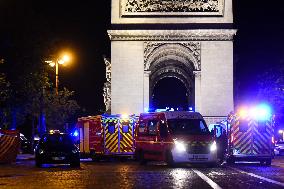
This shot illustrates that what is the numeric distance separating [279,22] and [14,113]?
19.4m

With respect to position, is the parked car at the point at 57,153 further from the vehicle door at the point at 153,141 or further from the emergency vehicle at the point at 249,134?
the emergency vehicle at the point at 249,134

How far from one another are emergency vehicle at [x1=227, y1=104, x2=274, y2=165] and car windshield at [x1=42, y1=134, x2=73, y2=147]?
6.05 metres

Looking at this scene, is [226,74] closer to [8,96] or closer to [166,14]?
[166,14]

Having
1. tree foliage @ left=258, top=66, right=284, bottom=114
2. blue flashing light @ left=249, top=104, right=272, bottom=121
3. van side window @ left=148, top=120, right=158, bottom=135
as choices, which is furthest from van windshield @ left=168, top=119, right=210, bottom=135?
tree foliage @ left=258, top=66, right=284, bottom=114

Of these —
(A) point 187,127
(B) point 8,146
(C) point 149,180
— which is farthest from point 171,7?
(C) point 149,180

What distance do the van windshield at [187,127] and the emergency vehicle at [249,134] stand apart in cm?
167

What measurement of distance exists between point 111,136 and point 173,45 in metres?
15.3

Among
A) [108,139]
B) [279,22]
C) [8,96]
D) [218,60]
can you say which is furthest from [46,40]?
[279,22]

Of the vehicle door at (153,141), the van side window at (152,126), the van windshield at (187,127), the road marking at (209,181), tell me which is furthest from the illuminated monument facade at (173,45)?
the road marking at (209,181)

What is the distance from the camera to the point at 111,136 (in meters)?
34.4

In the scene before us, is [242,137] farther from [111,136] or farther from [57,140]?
[111,136]

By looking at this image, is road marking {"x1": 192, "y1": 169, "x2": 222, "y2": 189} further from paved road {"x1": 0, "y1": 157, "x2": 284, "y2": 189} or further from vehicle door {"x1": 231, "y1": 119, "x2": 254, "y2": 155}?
vehicle door {"x1": 231, "y1": 119, "x2": 254, "y2": 155}

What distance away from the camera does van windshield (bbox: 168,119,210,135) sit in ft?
89.8

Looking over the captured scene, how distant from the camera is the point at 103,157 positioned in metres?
34.2
